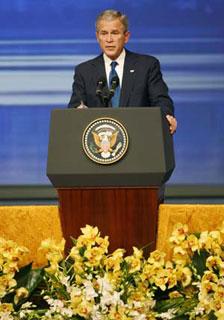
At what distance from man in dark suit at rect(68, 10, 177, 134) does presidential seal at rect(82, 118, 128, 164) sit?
46 centimetres

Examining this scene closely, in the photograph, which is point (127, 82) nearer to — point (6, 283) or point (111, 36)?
point (111, 36)

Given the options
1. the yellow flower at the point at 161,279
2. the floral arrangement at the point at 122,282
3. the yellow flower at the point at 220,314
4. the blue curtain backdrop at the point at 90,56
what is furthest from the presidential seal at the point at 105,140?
the blue curtain backdrop at the point at 90,56

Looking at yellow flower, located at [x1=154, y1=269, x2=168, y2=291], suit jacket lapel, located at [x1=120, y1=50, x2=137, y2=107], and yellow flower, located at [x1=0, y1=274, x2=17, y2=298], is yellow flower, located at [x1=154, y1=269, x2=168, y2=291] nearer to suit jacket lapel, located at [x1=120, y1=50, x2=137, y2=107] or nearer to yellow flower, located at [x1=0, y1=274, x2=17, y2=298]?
yellow flower, located at [x1=0, y1=274, x2=17, y2=298]

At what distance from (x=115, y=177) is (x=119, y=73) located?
0.67 metres

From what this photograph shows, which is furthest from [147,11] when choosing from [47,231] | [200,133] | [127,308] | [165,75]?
[127,308]

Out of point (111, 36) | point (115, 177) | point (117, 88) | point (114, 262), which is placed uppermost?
point (111, 36)

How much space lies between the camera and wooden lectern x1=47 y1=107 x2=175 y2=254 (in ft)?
6.49

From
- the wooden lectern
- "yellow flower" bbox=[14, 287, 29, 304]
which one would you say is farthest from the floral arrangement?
the wooden lectern

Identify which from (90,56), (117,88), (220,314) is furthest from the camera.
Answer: (90,56)

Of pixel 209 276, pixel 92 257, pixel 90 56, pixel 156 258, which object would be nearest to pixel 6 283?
pixel 92 257

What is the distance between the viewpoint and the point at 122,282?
181 cm

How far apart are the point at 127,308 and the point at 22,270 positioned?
0.33 metres

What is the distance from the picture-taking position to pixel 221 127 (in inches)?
188

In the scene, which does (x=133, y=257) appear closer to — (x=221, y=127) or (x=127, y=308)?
(x=127, y=308)
